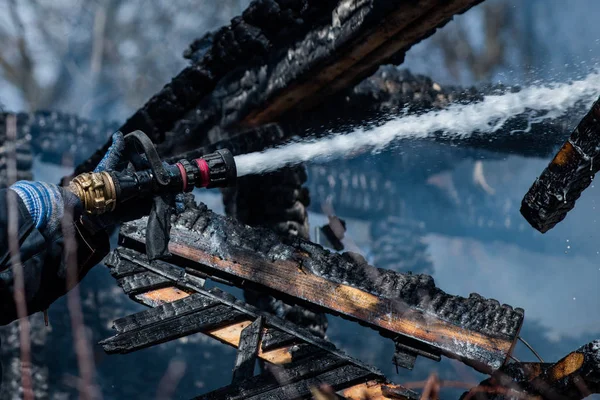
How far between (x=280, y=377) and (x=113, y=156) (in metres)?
1.44

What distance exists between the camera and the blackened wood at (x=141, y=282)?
3.96 m

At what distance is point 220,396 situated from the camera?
3.44 metres

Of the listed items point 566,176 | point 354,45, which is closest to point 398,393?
point 566,176

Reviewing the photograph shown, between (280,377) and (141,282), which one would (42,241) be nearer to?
(141,282)

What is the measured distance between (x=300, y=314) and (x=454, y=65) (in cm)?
1343

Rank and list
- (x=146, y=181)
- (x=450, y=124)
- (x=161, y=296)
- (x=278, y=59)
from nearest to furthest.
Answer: (x=146, y=181)
(x=161, y=296)
(x=278, y=59)
(x=450, y=124)

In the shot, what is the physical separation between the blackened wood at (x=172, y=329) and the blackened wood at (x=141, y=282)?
0.92 ft

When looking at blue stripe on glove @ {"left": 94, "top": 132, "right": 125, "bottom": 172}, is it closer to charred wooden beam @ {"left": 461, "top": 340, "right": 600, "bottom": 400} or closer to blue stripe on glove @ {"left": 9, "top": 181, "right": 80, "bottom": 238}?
blue stripe on glove @ {"left": 9, "top": 181, "right": 80, "bottom": 238}

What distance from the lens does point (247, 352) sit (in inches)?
145

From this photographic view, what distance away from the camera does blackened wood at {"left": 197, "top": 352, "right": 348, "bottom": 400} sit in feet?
11.4

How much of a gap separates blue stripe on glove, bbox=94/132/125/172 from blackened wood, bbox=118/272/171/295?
83cm

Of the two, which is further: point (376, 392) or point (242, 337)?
point (242, 337)

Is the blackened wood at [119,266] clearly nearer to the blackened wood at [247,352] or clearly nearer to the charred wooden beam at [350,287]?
the charred wooden beam at [350,287]

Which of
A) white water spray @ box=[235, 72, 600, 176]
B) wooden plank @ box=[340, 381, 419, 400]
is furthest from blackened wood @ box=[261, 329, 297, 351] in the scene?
white water spray @ box=[235, 72, 600, 176]
